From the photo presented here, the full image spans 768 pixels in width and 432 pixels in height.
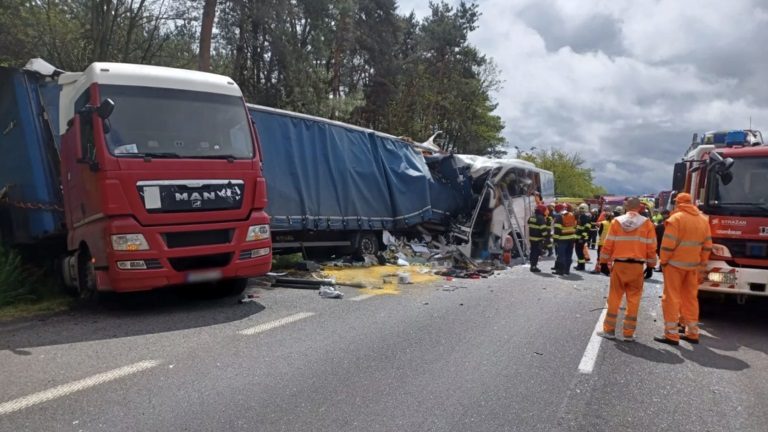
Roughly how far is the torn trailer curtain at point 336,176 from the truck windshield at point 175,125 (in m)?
2.40

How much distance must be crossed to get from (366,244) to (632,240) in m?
6.42

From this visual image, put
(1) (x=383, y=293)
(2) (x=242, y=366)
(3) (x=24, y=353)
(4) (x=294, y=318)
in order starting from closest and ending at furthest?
(2) (x=242, y=366) < (3) (x=24, y=353) < (4) (x=294, y=318) < (1) (x=383, y=293)

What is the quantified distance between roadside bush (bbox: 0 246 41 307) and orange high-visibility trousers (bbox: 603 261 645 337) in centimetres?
719

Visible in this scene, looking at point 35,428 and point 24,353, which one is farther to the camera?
point 24,353

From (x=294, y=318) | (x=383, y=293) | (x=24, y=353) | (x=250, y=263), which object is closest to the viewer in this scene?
(x=24, y=353)

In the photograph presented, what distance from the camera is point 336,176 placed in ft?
35.1

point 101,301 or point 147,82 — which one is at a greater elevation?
point 147,82

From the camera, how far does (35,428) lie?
10.6ft

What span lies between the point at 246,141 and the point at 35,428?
428 centimetres

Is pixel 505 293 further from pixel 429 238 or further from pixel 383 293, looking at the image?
pixel 429 238

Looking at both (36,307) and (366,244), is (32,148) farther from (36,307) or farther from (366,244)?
(366,244)

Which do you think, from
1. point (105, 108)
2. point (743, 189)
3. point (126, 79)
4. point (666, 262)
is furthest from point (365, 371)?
point (743, 189)

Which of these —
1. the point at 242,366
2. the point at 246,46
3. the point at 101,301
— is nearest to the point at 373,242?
the point at 101,301

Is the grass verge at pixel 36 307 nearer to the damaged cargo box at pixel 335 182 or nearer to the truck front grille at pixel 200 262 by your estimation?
the truck front grille at pixel 200 262
